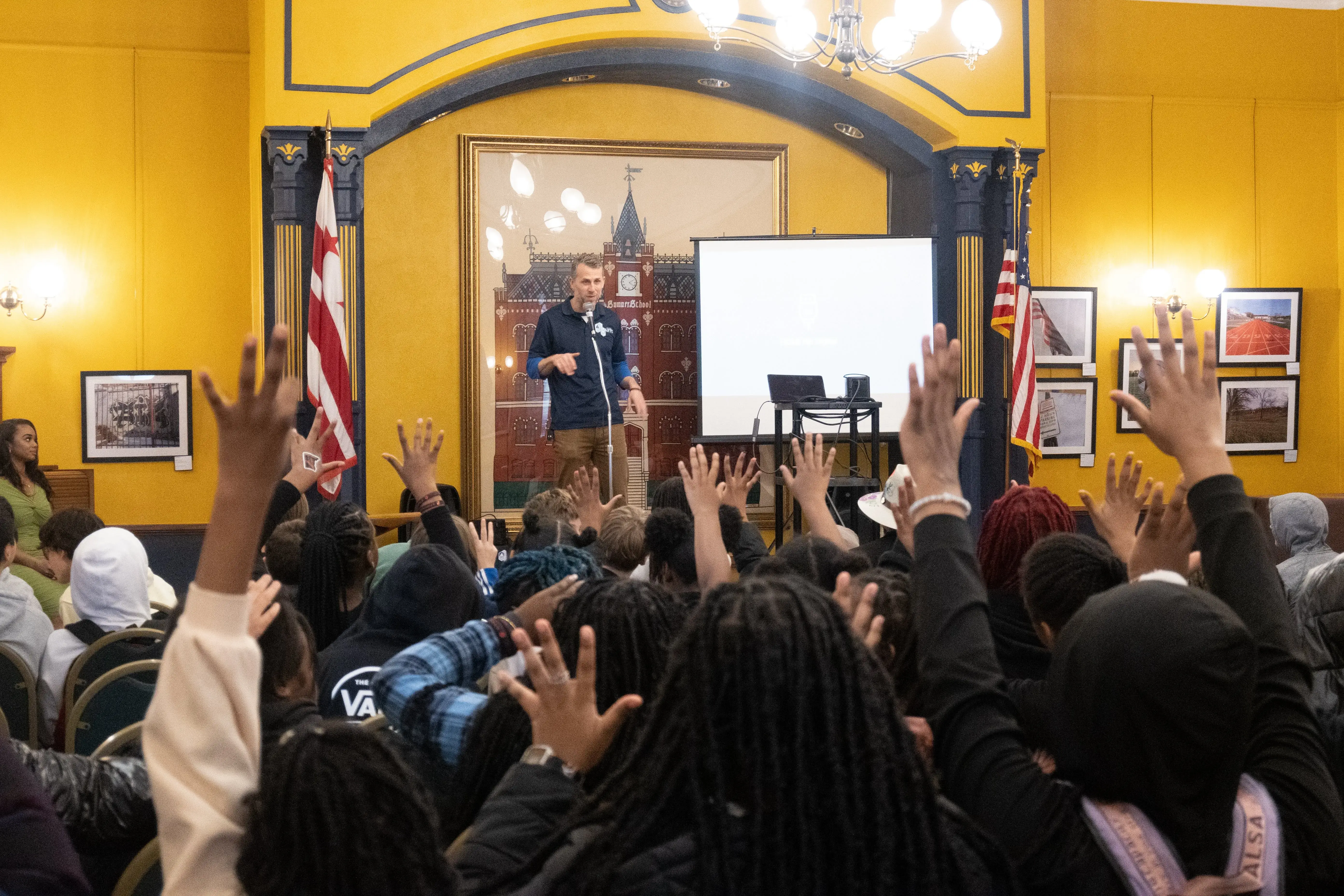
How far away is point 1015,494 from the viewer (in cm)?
267

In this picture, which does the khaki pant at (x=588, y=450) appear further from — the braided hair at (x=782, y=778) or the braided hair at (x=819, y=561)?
the braided hair at (x=782, y=778)

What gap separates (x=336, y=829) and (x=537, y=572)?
1.33 meters

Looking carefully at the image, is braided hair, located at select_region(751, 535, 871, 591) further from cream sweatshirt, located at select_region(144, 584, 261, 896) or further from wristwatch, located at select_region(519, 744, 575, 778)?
cream sweatshirt, located at select_region(144, 584, 261, 896)

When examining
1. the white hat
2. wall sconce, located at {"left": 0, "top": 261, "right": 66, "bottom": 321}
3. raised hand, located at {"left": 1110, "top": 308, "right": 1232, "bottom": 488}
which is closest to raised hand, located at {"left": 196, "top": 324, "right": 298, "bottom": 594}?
raised hand, located at {"left": 1110, "top": 308, "right": 1232, "bottom": 488}

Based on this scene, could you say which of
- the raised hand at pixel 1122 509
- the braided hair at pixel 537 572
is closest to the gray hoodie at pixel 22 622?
the braided hair at pixel 537 572

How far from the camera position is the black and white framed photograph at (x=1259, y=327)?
30.4 ft

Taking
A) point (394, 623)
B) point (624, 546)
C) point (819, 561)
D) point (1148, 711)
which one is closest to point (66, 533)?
point (624, 546)

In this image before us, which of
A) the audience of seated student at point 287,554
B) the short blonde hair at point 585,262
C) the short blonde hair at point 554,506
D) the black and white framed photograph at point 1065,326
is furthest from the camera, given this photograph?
the black and white framed photograph at point 1065,326

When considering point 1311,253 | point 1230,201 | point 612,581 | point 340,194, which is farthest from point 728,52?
point 612,581

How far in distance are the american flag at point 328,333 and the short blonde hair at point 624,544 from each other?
329 centimetres

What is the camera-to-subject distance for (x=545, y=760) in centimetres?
130

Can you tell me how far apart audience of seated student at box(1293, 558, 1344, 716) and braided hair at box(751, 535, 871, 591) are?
0.87 metres

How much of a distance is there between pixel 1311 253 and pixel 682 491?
7.56 meters

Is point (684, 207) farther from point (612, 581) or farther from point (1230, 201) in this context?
point (612, 581)
